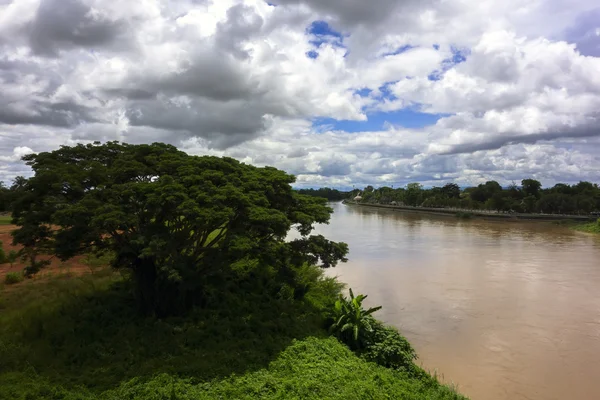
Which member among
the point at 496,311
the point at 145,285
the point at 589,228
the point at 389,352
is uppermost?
the point at 145,285

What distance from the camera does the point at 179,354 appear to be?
30.7 ft

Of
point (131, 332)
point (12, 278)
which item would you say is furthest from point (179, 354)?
point (12, 278)

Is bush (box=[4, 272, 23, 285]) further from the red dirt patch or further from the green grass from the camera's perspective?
the green grass

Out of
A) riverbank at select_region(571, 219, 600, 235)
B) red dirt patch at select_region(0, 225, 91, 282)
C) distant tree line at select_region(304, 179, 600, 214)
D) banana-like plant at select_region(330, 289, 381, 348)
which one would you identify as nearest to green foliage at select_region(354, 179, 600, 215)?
distant tree line at select_region(304, 179, 600, 214)

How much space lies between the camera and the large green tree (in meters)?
9.68

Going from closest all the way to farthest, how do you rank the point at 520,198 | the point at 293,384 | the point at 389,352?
1. the point at 293,384
2. the point at 389,352
3. the point at 520,198

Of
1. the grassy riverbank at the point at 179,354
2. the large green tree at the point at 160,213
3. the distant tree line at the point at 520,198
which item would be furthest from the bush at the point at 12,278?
the distant tree line at the point at 520,198

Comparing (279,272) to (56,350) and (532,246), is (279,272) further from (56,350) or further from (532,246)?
(532,246)

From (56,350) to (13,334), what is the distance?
1.56 m

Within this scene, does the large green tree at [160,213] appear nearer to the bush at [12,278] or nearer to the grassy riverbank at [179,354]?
the grassy riverbank at [179,354]

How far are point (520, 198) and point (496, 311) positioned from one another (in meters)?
77.2

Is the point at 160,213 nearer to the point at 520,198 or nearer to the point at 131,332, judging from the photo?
the point at 131,332

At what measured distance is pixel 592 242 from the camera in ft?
134

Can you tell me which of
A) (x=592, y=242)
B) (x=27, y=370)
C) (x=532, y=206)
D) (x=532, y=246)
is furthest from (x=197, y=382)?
(x=532, y=206)
